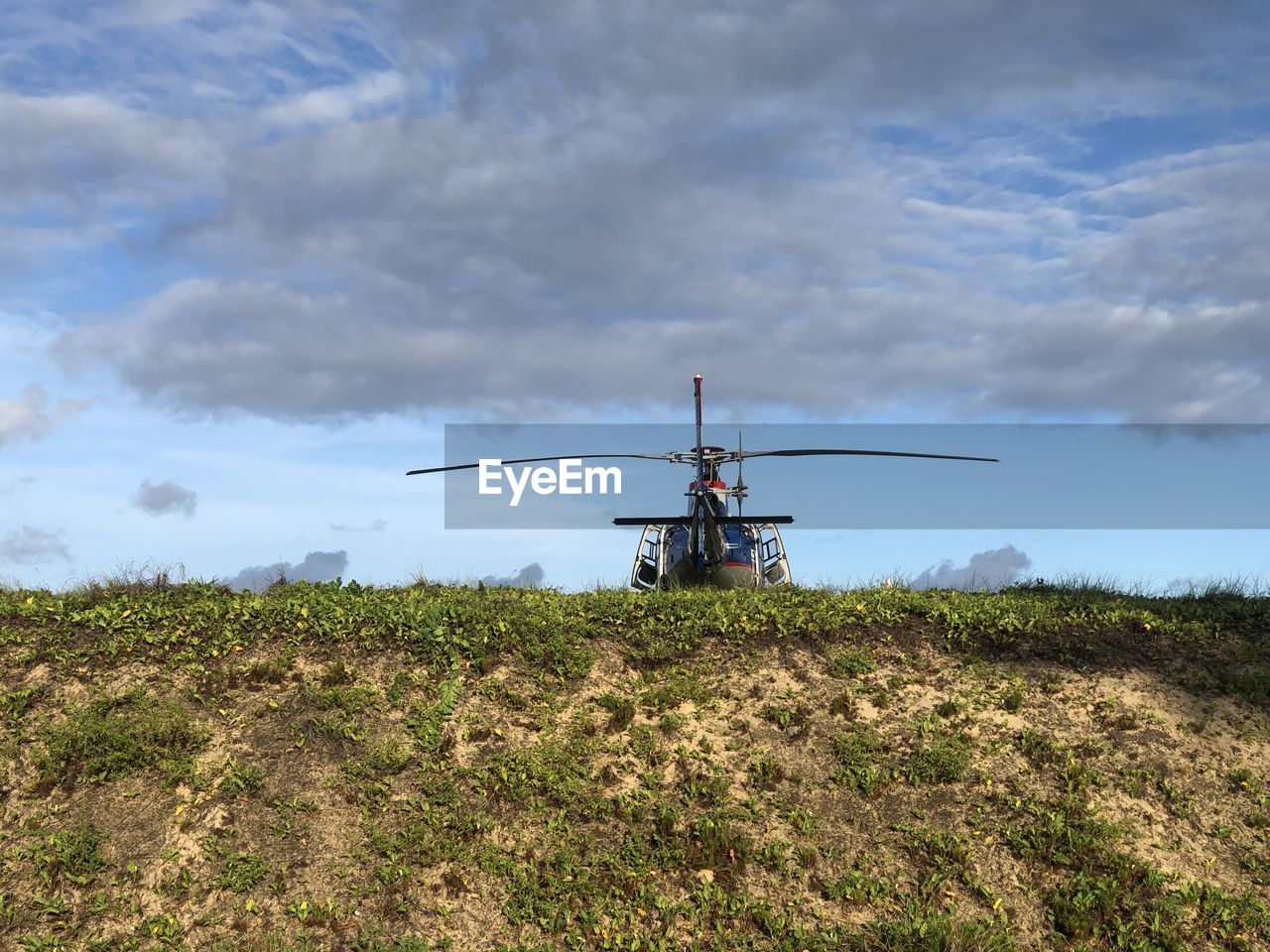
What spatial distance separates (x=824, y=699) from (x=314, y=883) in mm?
7108

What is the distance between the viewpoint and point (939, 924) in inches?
428

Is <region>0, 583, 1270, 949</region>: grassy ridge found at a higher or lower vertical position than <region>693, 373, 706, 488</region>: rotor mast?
lower

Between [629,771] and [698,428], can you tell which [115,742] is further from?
[698,428]

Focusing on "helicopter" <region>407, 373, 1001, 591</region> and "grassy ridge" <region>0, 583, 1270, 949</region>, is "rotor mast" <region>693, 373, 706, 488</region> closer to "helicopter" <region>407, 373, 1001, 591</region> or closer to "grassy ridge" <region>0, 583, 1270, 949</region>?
"helicopter" <region>407, 373, 1001, 591</region>

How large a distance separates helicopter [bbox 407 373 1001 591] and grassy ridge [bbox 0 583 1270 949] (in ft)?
17.1

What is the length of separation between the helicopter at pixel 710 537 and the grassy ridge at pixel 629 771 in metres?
5.21

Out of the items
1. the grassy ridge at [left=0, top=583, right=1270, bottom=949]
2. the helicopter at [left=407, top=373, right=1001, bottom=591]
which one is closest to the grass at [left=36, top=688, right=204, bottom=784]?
the grassy ridge at [left=0, top=583, right=1270, bottom=949]

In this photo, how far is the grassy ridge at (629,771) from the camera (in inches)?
445

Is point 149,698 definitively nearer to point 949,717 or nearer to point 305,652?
point 305,652

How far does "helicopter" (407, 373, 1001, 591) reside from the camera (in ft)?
71.0

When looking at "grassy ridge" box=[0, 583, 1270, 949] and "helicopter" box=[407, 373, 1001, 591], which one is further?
"helicopter" box=[407, 373, 1001, 591]

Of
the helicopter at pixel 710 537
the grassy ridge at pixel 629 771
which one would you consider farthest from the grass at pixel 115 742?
the helicopter at pixel 710 537

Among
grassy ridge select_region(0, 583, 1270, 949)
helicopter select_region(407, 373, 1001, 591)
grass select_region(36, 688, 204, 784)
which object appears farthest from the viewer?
helicopter select_region(407, 373, 1001, 591)

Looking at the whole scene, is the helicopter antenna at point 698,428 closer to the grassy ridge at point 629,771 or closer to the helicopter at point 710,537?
the helicopter at point 710,537
